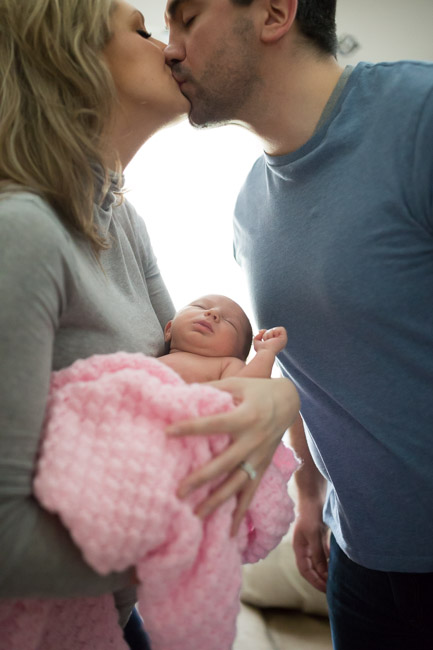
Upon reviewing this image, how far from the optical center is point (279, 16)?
1243mm

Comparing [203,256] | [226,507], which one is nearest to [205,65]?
[226,507]

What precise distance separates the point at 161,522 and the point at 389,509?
675 mm

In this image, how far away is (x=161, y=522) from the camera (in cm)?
66

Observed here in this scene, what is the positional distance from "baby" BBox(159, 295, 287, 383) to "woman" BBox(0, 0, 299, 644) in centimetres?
6

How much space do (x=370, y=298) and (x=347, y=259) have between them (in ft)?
0.33

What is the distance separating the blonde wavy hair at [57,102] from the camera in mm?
856

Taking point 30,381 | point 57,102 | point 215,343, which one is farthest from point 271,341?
point 57,102

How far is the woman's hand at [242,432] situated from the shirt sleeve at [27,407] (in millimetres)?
190

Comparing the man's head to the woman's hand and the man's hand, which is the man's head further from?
the man's hand

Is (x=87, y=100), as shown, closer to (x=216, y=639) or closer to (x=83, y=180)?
(x=83, y=180)

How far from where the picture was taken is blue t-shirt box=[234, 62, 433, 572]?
1061 mm

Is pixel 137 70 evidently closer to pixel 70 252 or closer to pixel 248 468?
pixel 70 252

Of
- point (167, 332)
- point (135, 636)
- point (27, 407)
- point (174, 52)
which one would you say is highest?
point (174, 52)

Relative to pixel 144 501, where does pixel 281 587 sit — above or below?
below
